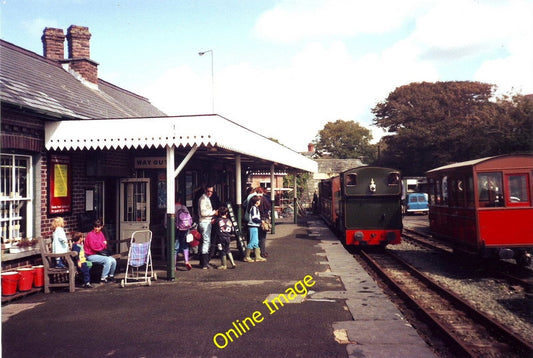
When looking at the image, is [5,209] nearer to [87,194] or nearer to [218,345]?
[87,194]

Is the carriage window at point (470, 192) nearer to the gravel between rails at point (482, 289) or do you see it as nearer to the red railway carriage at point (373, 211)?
the gravel between rails at point (482, 289)

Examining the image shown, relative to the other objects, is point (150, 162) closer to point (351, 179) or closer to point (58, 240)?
point (58, 240)

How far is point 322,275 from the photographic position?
8.55 meters

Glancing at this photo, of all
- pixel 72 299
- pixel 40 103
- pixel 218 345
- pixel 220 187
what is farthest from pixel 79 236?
pixel 220 187

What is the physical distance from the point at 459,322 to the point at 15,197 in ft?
25.8

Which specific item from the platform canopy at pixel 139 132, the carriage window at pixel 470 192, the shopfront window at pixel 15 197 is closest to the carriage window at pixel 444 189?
the carriage window at pixel 470 192

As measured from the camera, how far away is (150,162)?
1088cm

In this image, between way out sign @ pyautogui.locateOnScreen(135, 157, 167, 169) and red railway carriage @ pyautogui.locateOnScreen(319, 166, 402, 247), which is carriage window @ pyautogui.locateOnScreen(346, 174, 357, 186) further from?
way out sign @ pyautogui.locateOnScreen(135, 157, 167, 169)

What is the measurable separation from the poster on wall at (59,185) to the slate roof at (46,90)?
0.98m

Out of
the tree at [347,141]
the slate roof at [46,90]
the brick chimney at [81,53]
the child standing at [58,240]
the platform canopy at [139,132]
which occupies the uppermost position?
the tree at [347,141]

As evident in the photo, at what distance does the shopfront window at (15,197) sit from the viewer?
7.37 meters

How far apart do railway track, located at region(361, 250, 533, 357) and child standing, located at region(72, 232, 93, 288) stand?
5867 mm

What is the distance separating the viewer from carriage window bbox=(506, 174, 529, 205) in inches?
348

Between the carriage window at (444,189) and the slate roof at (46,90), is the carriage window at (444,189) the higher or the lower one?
the lower one
